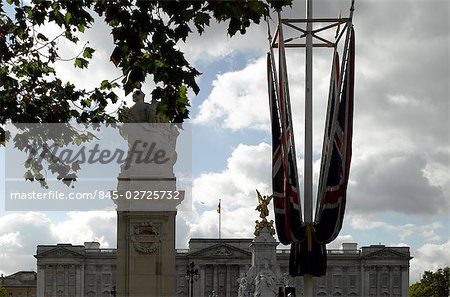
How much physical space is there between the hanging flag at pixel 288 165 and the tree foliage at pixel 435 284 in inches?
5139

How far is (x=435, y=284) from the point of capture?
154 meters

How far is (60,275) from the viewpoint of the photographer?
12975cm

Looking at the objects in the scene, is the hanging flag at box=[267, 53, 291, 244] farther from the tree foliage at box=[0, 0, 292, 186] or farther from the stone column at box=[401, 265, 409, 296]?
the stone column at box=[401, 265, 409, 296]

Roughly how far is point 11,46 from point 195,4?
19.7ft

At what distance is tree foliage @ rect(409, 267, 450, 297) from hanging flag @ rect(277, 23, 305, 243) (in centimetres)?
13053

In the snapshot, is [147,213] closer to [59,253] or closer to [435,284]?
[59,253]

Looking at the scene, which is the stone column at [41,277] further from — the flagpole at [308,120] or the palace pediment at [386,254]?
the flagpole at [308,120]

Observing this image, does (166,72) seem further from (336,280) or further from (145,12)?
(336,280)

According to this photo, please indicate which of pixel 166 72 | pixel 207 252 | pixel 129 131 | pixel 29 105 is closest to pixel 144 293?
pixel 129 131

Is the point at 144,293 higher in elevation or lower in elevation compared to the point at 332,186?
lower

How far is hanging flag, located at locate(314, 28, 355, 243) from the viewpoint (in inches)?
1019

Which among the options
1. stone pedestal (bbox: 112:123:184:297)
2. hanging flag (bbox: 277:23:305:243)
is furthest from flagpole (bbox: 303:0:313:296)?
stone pedestal (bbox: 112:123:184:297)

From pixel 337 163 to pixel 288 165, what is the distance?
1.38 metres

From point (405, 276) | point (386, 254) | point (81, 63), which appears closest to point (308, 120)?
point (81, 63)
